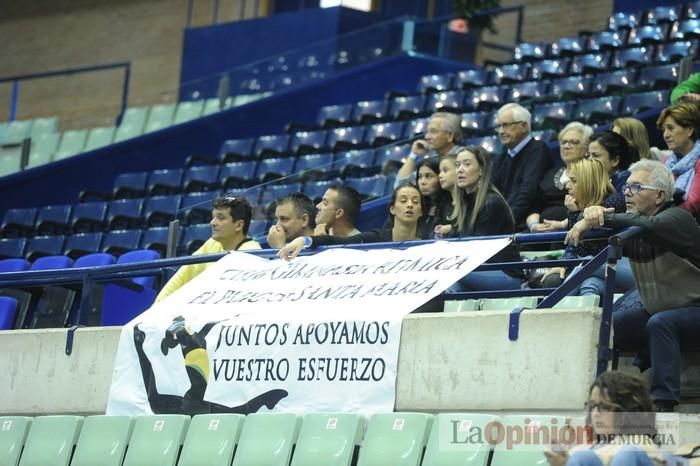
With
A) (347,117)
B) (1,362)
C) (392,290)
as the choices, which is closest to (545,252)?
(392,290)

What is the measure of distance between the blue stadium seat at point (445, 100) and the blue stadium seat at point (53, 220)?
150 inches

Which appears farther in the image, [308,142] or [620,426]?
[308,142]

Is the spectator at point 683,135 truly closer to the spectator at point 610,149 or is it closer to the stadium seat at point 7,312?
the spectator at point 610,149

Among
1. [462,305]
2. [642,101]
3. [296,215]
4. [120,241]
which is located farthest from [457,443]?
[120,241]

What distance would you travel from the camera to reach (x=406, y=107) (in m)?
14.2

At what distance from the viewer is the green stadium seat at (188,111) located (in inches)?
631

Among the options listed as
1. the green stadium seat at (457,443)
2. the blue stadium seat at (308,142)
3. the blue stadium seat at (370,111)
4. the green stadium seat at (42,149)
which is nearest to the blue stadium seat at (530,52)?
the blue stadium seat at (370,111)

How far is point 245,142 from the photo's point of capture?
1446cm

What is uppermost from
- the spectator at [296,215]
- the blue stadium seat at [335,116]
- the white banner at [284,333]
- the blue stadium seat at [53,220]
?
the blue stadium seat at [335,116]

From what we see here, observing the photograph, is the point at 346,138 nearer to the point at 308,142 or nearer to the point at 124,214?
the point at 308,142

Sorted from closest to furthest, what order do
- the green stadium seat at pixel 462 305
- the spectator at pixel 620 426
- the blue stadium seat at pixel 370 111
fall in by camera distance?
the spectator at pixel 620 426 → the green stadium seat at pixel 462 305 → the blue stadium seat at pixel 370 111

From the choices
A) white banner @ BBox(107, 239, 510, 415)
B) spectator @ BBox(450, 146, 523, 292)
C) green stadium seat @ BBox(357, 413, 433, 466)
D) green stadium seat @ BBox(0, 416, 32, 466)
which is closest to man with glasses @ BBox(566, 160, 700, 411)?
white banner @ BBox(107, 239, 510, 415)

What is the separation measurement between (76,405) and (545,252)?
2760 millimetres

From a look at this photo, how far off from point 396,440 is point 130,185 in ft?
28.9
